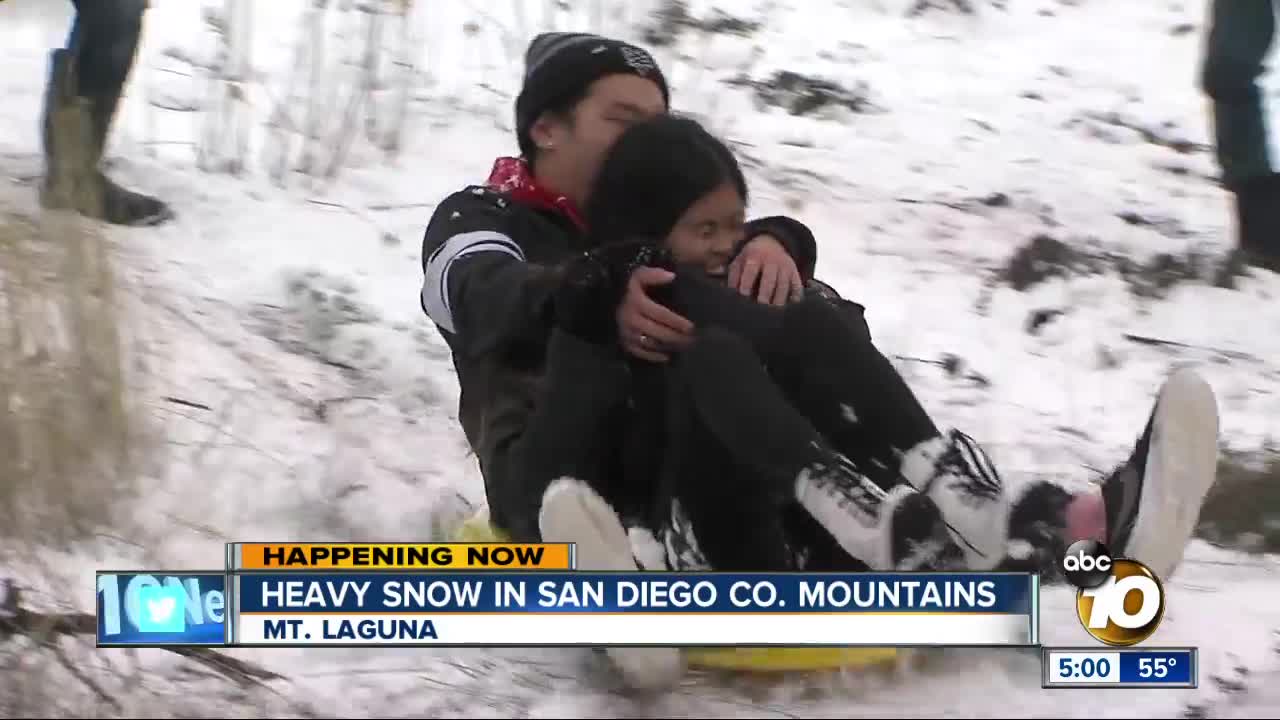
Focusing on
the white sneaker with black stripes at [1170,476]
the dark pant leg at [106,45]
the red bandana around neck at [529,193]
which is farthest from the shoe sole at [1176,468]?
the dark pant leg at [106,45]

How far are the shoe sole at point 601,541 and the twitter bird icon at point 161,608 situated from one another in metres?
0.27

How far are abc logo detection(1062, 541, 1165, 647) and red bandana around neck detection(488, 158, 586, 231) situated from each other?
456 millimetres

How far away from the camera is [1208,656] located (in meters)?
0.93

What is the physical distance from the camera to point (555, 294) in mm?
891

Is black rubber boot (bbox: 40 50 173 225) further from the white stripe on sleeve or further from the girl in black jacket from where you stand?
the girl in black jacket

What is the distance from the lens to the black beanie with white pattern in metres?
1.07

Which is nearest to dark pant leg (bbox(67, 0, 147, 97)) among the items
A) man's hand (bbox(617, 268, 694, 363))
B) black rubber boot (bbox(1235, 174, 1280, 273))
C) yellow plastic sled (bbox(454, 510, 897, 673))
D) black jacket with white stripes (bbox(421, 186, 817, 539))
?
black jacket with white stripes (bbox(421, 186, 817, 539))

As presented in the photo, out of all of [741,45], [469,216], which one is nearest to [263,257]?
[469,216]

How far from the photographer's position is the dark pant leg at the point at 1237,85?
119cm

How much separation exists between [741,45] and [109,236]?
1.98 feet

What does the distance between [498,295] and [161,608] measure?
331mm

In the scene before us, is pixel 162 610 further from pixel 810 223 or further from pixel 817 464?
pixel 810 223

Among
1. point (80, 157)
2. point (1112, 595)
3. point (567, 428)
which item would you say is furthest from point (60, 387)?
point (1112, 595)

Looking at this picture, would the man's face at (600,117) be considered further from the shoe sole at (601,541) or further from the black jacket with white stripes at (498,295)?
the shoe sole at (601,541)
